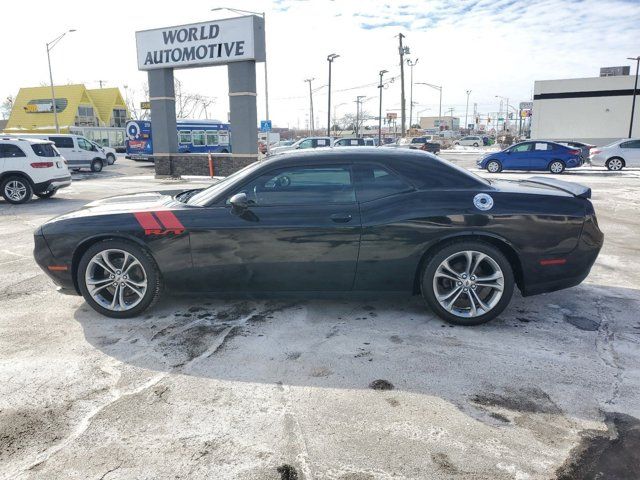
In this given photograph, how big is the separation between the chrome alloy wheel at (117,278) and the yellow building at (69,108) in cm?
5391

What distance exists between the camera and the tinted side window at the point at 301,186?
13.3 ft

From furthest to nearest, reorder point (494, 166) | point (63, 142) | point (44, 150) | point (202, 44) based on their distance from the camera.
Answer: point (63, 142)
point (494, 166)
point (202, 44)
point (44, 150)

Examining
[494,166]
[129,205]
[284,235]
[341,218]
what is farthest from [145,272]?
[494,166]

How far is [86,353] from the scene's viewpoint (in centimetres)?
366

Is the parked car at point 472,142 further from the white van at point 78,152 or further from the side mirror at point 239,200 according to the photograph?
the side mirror at point 239,200

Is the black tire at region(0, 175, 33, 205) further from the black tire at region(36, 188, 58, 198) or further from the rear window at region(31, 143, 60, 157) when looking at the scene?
the rear window at region(31, 143, 60, 157)

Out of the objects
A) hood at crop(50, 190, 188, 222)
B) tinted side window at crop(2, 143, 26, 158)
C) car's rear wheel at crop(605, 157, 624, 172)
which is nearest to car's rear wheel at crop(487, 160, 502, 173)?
car's rear wheel at crop(605, 157, 624, 172)

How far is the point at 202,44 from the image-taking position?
18.0 m

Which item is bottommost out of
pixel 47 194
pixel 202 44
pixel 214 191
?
pixel 47 194

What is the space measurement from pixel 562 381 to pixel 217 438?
2.28 meters

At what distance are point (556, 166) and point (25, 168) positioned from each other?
19.8 m

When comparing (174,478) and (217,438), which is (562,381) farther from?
(174,478)

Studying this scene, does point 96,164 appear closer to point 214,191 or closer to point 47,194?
point 47,194

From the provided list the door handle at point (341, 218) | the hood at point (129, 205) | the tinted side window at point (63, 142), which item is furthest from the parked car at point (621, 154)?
the tinted side window at point (63, 142)
